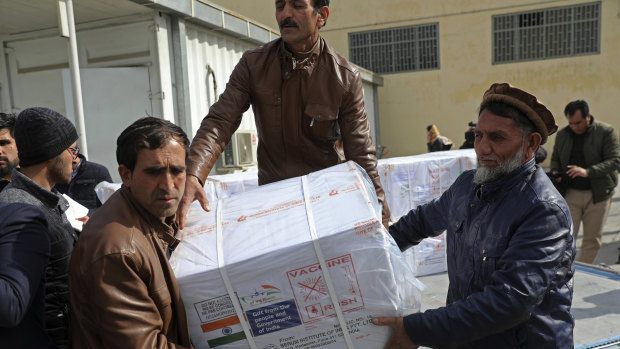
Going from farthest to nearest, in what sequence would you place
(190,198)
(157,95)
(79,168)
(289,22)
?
(157,95), (79,168), (289,22), (190,198)

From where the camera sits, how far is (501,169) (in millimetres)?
1602

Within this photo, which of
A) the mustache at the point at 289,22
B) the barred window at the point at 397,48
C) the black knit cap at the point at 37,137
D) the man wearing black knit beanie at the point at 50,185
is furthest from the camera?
the barred window at the point at 397,48

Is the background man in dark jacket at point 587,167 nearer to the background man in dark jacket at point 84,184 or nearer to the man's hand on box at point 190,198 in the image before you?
the man's hand on box at point 190,198

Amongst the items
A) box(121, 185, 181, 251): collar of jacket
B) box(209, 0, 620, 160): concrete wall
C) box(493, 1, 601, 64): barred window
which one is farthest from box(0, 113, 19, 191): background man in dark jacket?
box(493, 1, 601, 64): barred window

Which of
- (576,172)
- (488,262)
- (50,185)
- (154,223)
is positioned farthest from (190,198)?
(576,172)

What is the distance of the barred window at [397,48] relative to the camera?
49.5ft

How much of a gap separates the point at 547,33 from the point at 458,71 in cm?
290

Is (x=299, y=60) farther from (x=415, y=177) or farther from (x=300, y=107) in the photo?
(x=415, y=177)

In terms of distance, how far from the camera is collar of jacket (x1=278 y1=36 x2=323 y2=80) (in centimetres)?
208

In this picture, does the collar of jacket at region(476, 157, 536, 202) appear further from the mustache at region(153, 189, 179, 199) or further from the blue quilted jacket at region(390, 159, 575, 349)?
the mustache at region(153, 189, 179, 199)

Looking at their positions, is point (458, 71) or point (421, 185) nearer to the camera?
point (421, 185)

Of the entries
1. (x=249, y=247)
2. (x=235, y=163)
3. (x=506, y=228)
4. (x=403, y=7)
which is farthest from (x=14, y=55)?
(x=403, y=7)

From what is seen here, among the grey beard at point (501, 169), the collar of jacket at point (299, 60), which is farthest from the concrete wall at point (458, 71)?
the grey beard at point (501, 169)

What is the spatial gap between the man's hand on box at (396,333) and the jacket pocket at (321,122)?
103 centimetres
